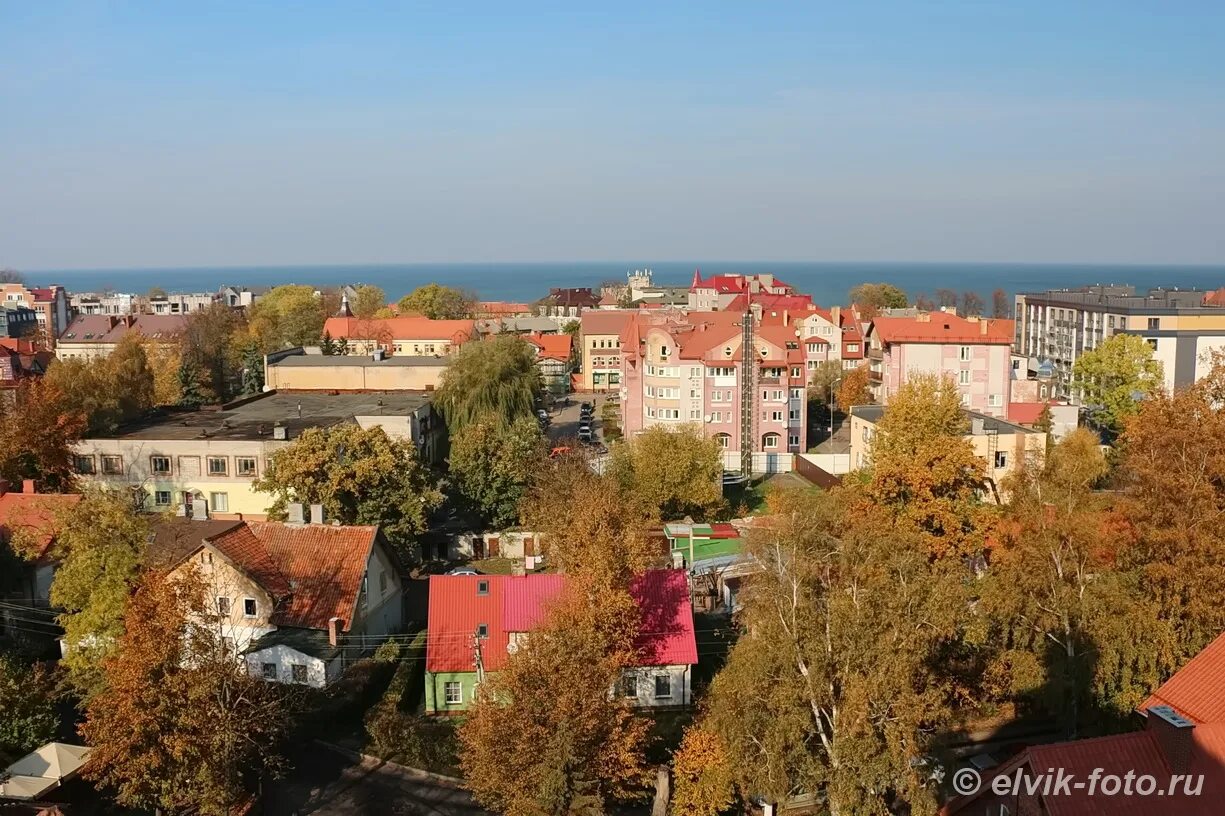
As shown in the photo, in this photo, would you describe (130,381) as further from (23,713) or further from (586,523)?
(586,523)

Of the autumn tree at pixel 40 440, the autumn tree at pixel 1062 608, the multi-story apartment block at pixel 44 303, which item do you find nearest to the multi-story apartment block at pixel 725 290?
the autumn tree at pixel 40 440

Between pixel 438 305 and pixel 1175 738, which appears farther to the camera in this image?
pixel 438 305

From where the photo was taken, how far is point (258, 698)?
21156 mm

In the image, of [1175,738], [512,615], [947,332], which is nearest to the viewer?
[1175,738]

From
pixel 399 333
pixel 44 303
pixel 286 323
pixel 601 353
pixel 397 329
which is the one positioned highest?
pixel 44 303

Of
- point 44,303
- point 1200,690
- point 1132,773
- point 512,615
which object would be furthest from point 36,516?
point 44,303

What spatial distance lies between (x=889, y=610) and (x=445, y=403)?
34489 millimetres

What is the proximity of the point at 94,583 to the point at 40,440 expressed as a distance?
1775 cm

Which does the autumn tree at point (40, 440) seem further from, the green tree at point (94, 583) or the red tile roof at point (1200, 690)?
the red tile roof at point (1200, 690)

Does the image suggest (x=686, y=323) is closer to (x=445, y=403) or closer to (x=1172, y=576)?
(x=445, y=403)

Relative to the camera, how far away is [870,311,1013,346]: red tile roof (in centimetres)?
6009

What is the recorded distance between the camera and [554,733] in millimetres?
18469

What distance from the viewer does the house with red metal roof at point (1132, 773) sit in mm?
15977

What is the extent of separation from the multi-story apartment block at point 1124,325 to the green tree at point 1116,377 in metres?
3.82
